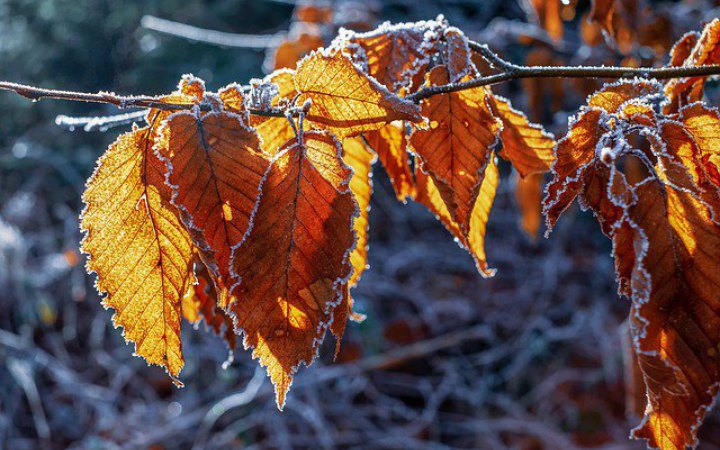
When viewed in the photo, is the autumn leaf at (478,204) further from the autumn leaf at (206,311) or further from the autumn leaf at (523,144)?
the autumn leaf at (206,311)

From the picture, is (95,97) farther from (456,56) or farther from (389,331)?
(389,331)

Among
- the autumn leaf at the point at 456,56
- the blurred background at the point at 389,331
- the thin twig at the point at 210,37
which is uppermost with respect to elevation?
the thin twig at the point at 210,37

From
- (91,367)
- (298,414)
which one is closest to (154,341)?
(298,414)

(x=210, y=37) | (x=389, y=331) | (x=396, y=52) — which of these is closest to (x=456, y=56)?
(x=396, y=52)

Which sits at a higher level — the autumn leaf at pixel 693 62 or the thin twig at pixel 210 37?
the thin twig at pixel 210 37

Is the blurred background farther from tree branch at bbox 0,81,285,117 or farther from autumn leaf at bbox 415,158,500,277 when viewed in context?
tree branch at bbox 0,81,285,117

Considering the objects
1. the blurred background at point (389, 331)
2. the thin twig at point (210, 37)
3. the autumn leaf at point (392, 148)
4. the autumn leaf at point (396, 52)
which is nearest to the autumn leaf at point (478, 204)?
the autumn leaf at point (392, 148)
